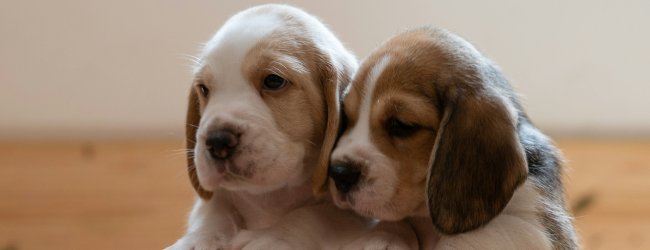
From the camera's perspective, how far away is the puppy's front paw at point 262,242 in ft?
7.35

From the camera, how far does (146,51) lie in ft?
16.0

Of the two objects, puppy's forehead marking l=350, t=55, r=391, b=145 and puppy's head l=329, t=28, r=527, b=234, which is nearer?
puppy's head l=329, t=28, r=527, b=234

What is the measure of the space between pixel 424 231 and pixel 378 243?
0.23 metres

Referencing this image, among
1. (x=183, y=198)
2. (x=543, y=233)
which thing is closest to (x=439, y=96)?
(x=543, y=233)

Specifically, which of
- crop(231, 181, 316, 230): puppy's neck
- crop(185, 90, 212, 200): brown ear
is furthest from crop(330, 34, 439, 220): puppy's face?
crop(185, 90, 212, 200): brown ear

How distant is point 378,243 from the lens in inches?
85.8

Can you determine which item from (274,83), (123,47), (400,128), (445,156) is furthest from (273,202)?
(123,47)

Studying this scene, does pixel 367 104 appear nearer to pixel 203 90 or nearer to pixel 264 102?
pixel 264 102

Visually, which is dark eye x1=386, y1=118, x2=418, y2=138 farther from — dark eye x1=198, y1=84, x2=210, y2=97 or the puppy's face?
dark eye x1=198, y1=84, x2=210, y2=97

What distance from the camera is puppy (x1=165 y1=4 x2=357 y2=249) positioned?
7.40ft

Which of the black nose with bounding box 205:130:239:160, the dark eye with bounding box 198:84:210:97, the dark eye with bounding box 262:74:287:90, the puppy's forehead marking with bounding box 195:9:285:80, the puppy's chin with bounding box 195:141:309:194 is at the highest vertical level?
the puppy's forehead marking with bounding box 195:9:285:80

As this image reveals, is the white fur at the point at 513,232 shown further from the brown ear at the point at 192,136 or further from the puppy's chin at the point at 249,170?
the brown ear at the point at 192,136

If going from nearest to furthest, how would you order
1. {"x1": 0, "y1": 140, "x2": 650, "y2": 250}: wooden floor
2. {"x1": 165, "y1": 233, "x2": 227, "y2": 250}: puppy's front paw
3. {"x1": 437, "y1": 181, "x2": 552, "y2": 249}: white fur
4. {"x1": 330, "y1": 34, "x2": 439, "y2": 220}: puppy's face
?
1. {"x1": 437, "y1": 181, "x2": 552, "y2": 249}: white fur
2. {"x1": 330, "y1": 34, "x2": 439, "y2": 220}: puppy's face
3. {"x1": 165, "y1": 233, "x2": 227, "y2": 250}: puppy's front paw
4. {"x1": 0, "y1": 140, "x2": 650, "y2": 250}: wooden floor

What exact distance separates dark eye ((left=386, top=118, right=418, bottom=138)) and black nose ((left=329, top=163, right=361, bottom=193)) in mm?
157
